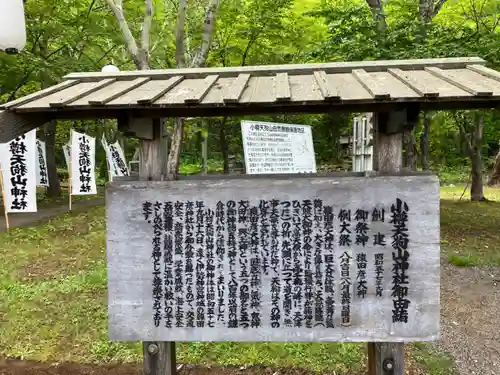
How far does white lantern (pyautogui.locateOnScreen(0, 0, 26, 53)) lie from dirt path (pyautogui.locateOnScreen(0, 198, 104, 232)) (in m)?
7.83

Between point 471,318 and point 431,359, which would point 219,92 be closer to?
point 431,359

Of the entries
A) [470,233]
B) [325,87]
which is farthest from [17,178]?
[470,233]

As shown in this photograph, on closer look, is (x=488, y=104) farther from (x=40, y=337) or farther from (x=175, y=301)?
(x=40, y=337)

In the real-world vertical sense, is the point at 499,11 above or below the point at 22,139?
above

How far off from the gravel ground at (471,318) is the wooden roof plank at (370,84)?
3.41 metres

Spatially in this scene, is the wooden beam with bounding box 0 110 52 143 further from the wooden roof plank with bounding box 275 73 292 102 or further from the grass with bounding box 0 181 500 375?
the grass with bounding box 0 181 500 375

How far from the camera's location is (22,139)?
942cm

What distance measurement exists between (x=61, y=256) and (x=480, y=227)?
951cm

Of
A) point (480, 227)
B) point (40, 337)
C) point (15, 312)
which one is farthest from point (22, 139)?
point (480, 227)

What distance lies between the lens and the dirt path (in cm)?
1061

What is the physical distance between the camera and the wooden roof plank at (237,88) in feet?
7.54

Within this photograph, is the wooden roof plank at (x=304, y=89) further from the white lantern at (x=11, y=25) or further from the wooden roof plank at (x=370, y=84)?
the white lantern at (x=11, y=25)

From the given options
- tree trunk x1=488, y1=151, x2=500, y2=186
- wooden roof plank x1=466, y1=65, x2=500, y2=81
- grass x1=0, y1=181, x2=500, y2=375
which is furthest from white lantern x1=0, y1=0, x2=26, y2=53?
tree trunk x1=488, y1=151, x2=500, y2=186

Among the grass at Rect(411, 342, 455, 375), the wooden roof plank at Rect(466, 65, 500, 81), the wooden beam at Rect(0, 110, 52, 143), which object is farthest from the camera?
the grass at Rect(411, 342, 455, 375)
